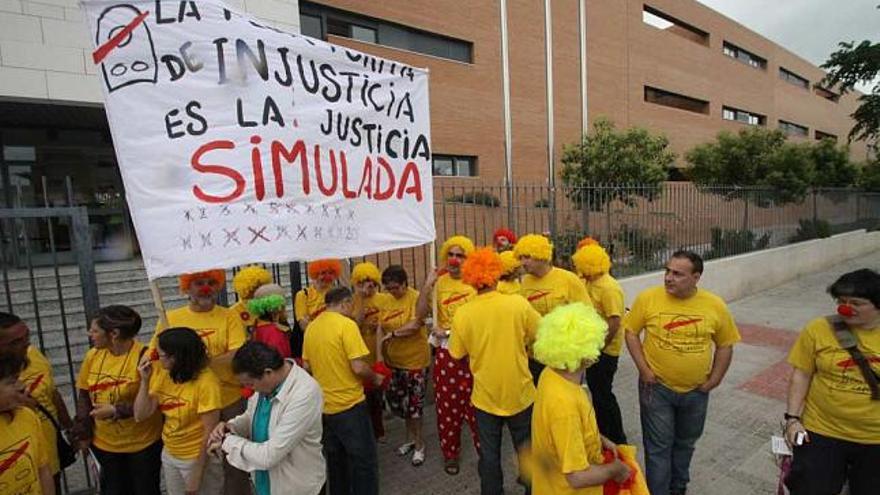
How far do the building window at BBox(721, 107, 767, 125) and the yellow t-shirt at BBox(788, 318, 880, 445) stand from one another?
31229mm

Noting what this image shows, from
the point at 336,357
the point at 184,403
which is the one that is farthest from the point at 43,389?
the point at 336,357

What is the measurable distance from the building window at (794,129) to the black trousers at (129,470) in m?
42.7

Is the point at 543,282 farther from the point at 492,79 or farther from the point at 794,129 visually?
the point at 794,129

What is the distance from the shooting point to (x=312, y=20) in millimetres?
12523

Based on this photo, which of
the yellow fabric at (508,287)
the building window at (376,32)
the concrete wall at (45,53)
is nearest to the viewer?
the yellow fabric at (508,287)

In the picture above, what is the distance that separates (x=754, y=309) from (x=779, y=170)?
5888 millimetres

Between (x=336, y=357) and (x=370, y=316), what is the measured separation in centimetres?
116

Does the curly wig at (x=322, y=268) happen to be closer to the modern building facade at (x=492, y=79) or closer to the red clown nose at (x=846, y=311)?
the modern building facade at (x=492, y=79)

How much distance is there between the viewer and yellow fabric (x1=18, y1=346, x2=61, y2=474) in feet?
8.65

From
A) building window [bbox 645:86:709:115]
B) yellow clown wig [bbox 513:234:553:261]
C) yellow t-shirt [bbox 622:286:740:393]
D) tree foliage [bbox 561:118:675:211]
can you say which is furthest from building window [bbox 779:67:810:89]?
yellow t-shirt [bbox 622:286:740:393]

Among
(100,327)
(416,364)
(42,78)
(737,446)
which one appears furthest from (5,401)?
(42,78)

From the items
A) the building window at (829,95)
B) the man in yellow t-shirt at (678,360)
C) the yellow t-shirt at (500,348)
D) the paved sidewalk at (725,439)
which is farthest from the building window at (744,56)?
the yellow t-shirt at (500,348)

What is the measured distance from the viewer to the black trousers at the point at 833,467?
2580 millimetres

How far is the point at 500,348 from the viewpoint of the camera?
120 inches
